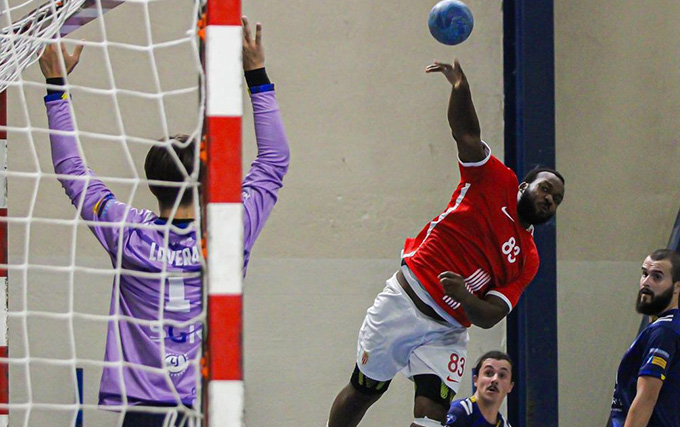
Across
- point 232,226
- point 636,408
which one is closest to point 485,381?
point 636,408

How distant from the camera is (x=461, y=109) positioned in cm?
420

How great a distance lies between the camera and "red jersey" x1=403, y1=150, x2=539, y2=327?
14.6 feet

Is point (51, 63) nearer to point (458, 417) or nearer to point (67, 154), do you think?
point (67, 154)

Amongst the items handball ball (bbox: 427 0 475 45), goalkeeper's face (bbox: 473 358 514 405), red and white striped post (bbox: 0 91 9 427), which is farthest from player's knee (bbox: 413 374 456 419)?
red and white striped post (bbox: 0 91 9 427)

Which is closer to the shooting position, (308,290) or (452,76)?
(452,76)

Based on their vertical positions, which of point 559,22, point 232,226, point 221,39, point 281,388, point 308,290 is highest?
point 559,22

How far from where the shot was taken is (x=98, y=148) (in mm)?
6254

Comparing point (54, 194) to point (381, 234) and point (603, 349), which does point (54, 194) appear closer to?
point (381, 234)

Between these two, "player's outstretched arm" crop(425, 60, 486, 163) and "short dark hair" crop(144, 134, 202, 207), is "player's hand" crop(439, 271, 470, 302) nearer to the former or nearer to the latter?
"player's outstretched arm" crop(425, 60, 486, 163)

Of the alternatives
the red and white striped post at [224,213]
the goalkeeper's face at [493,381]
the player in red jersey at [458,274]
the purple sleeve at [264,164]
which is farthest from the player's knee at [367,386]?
the red and white striped post at [224,213]

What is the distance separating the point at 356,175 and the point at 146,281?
385 cm

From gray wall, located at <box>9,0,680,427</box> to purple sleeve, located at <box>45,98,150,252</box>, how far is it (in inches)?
117

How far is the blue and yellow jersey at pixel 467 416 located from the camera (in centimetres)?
528

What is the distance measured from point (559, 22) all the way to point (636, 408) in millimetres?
3400
